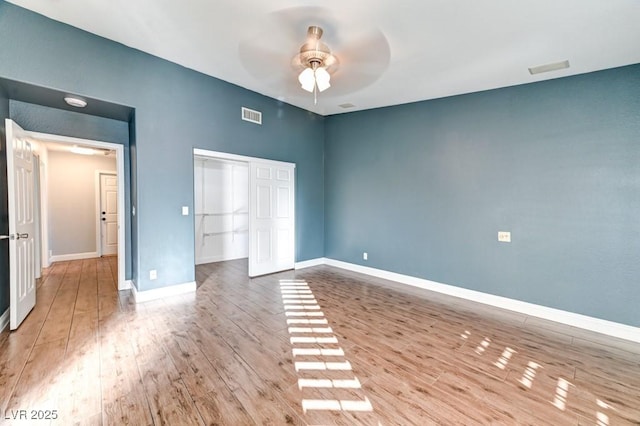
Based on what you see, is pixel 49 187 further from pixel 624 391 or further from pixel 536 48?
pixel 624 391

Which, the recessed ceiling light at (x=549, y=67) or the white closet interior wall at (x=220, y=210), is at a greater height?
the recessed ceiling light at (x=549, y=67)

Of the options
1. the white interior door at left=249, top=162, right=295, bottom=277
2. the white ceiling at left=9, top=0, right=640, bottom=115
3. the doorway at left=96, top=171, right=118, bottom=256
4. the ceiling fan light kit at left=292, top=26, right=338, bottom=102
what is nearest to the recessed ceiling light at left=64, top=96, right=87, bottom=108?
the white ceiling at left=9, top=0, right=640, bottom=115

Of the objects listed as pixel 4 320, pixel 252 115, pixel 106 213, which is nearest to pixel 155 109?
pixel 252 115

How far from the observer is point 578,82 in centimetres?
328

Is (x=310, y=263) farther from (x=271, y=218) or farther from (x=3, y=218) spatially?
(x=3, y=218)

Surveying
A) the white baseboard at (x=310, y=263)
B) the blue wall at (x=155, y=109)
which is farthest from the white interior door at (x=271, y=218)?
the blue wall at (x=155, y=109)

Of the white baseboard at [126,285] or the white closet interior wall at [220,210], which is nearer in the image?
the white baseboard at [126,285]

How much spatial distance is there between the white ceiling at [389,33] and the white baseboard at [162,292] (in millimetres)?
3186

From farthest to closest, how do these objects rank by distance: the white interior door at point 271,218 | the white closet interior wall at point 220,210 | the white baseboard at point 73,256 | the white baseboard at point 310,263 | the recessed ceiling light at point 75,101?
the white closet interior wall at point 220,210, the white baseboard at point 73,256, the white baseboard at point 310,263, the white interior door at point 271,218, the recessed ceiling light at point 75,101

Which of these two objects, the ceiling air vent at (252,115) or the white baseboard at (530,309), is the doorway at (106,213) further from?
the white baseboard at (530,309)

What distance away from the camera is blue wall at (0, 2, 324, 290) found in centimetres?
277

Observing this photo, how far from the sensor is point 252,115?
464cm

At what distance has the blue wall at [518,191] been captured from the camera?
121 inches

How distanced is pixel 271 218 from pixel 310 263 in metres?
1.40
